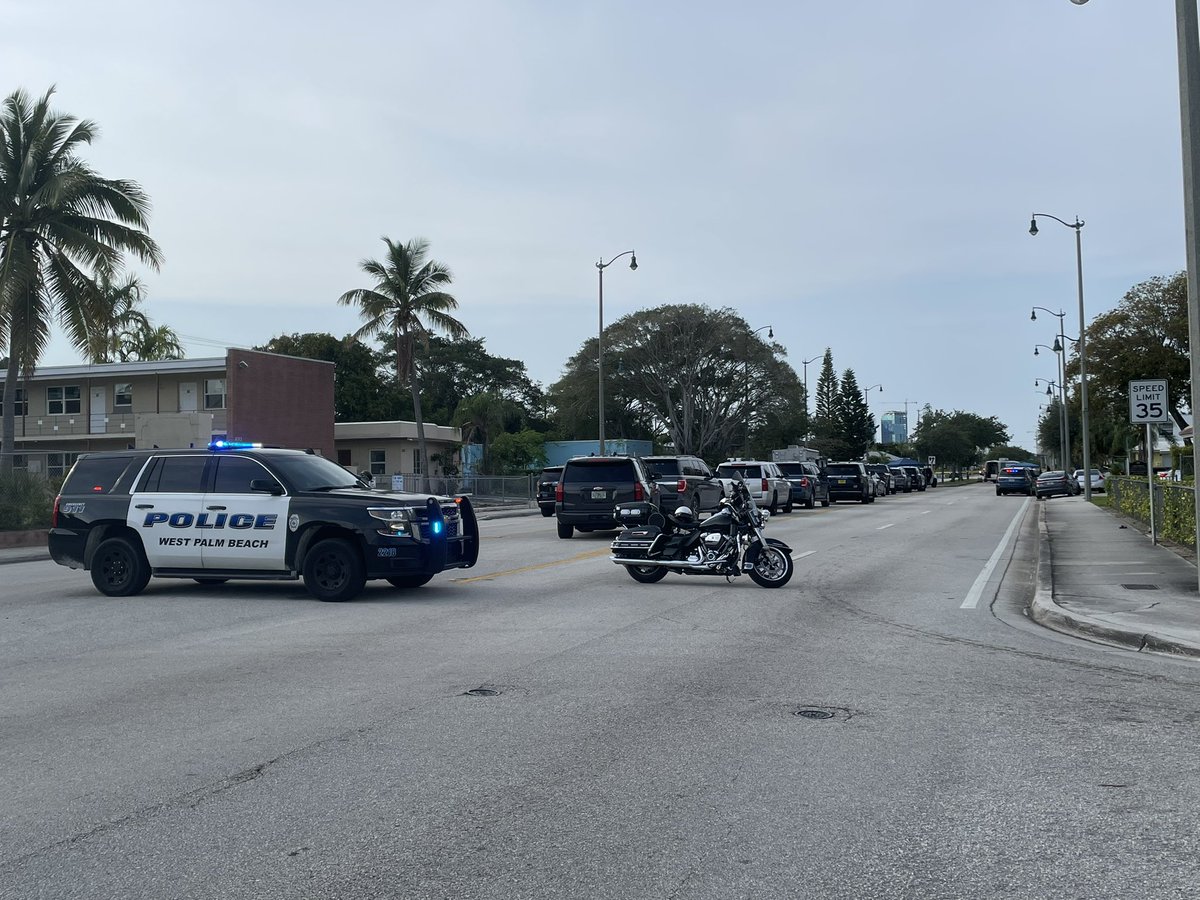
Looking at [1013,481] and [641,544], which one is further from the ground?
[1013,481]

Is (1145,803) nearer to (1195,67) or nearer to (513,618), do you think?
(513,618)

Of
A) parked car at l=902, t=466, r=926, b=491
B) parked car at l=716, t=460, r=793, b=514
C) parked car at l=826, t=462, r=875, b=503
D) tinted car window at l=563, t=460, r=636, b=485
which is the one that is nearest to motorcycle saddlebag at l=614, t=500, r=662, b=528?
tinted car window at l=563, t=460, r=636, b=485

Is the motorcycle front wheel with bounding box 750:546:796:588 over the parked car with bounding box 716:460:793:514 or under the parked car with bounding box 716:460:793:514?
under

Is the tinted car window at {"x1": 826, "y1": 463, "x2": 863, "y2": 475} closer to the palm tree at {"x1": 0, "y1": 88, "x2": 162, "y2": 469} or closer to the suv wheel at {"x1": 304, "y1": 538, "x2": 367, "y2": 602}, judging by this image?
the palm tree at {"x1": 0, "y1": 88, "x2": 162, "y2": 469}

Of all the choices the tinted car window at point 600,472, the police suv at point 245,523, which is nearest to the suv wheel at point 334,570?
the police suv at point 245,523

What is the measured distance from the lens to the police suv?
13.3 meters

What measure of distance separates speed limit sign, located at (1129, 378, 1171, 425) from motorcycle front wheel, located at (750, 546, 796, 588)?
874 centimetres

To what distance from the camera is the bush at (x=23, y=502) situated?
24.9 m

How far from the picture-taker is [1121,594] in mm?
13492

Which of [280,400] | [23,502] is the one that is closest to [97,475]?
[23,502]

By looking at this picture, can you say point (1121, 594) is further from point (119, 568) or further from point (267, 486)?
point (119, 568)

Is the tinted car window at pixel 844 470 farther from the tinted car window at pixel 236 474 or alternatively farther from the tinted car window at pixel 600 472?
the tinted car window at pixel 236 474

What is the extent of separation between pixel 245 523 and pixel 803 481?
31.9 m

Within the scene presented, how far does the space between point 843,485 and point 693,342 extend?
21.8m
